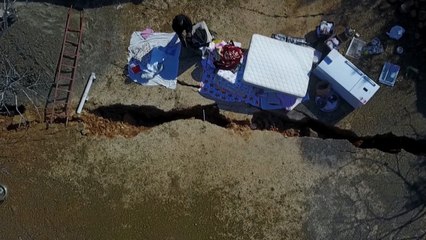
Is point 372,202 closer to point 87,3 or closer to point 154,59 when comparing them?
point 154,59

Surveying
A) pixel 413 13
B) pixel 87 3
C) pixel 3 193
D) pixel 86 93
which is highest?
pixel 413 13

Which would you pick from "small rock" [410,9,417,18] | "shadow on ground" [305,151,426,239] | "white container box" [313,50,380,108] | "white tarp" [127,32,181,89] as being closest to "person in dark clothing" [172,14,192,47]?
"white tarp" [127,32,181,89]

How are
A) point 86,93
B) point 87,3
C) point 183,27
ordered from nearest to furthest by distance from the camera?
1. point 183,27
2. point 86,93
3. point 87,3

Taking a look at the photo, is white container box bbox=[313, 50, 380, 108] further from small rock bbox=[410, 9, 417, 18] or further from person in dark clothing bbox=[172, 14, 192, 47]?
person in dark clothing bbox=[172, 14, 192, 47]

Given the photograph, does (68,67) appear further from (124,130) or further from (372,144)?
(372,144)

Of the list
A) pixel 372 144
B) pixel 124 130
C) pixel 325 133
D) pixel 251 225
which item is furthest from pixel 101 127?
pixel 372 144

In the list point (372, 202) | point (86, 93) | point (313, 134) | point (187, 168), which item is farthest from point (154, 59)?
point (372, 202)
